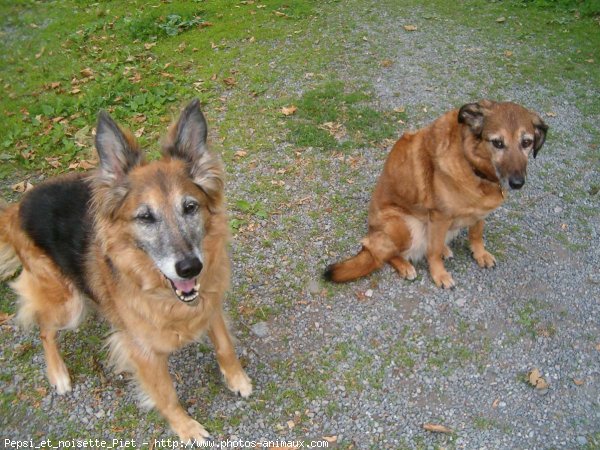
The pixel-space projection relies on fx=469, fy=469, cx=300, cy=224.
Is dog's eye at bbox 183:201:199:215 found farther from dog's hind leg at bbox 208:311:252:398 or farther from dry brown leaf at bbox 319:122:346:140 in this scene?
dry brown leaf at bbox 319:122:346:140

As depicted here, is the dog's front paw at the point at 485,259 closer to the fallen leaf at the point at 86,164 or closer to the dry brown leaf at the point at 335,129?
the dry brown leaf at the point at 335,129

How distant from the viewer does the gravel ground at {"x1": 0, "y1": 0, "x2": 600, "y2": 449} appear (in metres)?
3.47

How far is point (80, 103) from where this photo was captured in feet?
24.4

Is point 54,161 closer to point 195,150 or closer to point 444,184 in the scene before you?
point 195,150

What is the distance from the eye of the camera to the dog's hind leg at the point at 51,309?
364 cm

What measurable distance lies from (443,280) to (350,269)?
0.90 metres

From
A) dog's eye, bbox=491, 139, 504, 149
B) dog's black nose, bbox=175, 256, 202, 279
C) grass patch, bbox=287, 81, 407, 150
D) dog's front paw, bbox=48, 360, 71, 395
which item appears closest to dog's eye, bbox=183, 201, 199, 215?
dog's black nose, bbox=175, 256, 202, 279

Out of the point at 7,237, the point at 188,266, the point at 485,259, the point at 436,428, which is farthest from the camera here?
the point at 485,259

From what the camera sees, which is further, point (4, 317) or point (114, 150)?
point (4, 317)

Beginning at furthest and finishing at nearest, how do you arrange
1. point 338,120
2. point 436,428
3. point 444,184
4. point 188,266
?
point 338,120 < point 444,184 < point 436,428 < point 188,266

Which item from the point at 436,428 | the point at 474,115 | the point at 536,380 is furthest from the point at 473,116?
the point at 436,428

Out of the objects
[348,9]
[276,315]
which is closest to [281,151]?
[276,315]

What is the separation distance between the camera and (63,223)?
3447 millimetres

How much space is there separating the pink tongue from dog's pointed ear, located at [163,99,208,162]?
0.80 m
